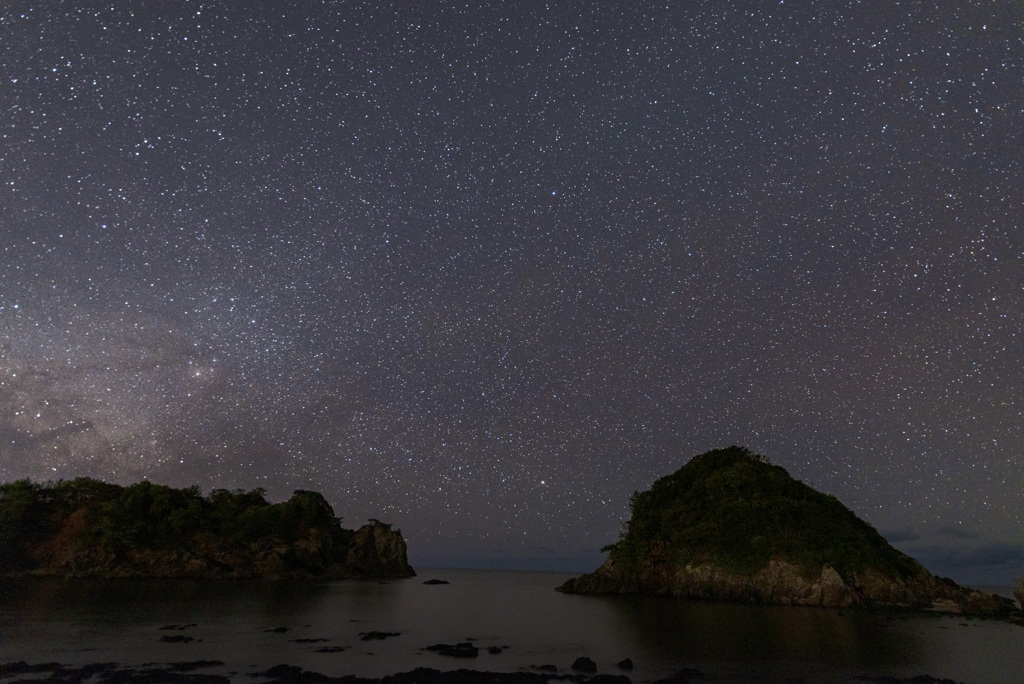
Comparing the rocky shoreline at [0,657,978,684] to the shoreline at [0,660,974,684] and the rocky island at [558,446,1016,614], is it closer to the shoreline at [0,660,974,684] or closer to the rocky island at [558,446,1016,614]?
the shoreline at [0,660,974,684]

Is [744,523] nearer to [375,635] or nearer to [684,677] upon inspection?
[375,635]

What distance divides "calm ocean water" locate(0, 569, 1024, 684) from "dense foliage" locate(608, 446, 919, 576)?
28.9 feet

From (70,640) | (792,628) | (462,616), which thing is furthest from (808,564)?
(70,640)

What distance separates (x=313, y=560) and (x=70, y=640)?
372 feet

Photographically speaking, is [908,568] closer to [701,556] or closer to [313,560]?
[701,556]

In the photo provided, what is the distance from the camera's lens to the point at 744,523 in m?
78.7

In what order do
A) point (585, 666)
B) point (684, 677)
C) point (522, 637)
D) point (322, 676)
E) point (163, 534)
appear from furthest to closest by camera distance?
point (163, 534) < point (522, 637) < point (585, 666) < point (684, 677) < point (322, 676)

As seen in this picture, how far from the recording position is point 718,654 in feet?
122

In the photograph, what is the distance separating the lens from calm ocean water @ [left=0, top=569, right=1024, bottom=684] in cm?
3303

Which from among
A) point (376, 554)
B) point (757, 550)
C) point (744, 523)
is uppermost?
point (744, 523)

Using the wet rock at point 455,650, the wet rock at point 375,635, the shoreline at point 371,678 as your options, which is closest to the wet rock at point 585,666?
the shoreline at point 371,678

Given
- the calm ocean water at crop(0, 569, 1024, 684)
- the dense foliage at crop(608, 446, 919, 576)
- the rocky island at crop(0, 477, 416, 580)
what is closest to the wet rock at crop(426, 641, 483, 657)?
the calm ocean water at crop(0, 569, 1024, 684)

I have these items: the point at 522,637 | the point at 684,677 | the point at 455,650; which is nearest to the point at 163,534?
the point at 522,637

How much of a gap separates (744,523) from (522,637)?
142ft
